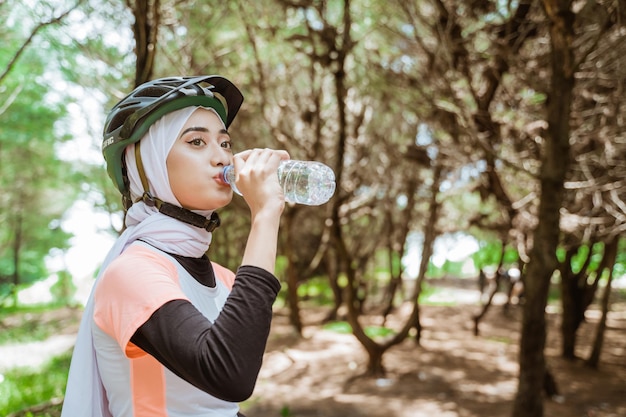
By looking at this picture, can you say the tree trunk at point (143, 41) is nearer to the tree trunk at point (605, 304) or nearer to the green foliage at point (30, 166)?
the green foliage at point (30, 166)

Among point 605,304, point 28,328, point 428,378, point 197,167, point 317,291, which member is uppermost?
point 197,167

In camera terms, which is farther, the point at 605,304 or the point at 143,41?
the point at 605,304

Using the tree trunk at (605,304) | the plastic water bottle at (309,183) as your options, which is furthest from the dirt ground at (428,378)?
the plastic water bottle at (309,183)

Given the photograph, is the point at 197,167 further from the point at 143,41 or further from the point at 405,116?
the point at 405,116

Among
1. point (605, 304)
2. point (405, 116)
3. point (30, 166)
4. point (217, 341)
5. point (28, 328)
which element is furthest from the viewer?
point (30, 166)

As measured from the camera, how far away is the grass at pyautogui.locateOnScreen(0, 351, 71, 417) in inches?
171

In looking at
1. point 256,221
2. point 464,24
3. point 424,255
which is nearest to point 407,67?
point 464,24

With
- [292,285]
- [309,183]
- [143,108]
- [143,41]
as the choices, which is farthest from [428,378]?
[143,108]

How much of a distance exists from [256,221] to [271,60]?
8.97 m

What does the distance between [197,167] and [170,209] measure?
138 millimetres

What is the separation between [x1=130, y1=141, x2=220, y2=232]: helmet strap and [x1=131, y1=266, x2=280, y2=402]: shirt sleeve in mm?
342

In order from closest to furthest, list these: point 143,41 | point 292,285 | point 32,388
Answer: point 143,41, point 32,388, point 292,285

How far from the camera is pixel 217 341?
3.59 feet

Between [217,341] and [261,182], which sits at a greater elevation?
[261,182]
